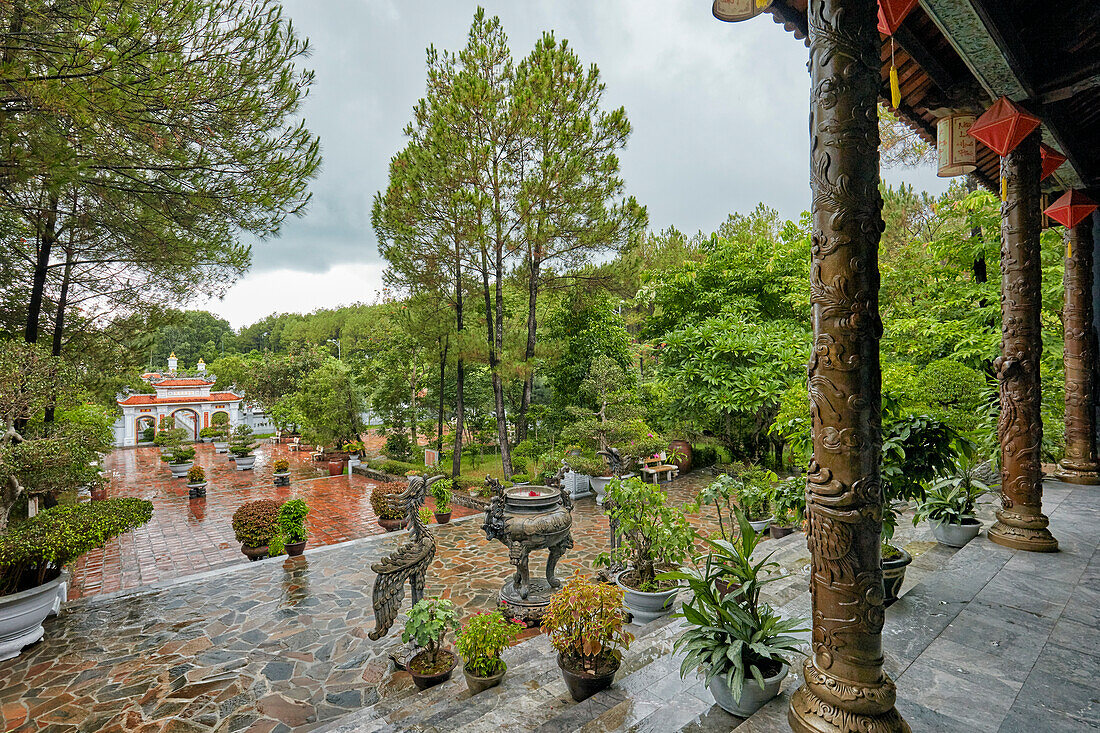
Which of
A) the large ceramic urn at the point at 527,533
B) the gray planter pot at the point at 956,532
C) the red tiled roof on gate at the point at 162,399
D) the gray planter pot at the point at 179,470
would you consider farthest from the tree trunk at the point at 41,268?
the red tiled roof on gate at the point at 162,399

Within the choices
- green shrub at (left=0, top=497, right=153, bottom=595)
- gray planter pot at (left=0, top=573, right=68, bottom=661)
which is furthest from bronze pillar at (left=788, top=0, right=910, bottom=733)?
gray planter pot at (left=0, top=573, right=68, bottom=661)

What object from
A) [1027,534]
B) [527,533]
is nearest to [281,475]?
[527,533]

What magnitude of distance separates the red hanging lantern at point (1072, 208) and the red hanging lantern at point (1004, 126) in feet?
8.28

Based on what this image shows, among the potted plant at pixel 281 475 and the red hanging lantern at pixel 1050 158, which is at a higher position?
the red hanging lantern at pixel 1050 158

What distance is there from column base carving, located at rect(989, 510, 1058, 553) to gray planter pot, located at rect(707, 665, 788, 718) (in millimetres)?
3288

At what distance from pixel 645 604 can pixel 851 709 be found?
2.89 meters

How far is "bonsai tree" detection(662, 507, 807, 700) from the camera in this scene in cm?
236

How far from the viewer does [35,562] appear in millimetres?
5199

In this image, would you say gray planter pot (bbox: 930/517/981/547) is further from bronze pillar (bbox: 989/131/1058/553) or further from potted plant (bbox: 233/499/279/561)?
potted plant (bbox: 233/499/279/561)

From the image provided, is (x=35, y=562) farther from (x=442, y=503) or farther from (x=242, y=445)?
(x=242, y=445)

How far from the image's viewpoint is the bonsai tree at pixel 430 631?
4.05 metres

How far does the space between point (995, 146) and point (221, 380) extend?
117ft

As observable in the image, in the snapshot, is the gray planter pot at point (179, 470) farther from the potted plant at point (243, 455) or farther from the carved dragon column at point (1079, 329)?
the carved dragon column at point (1079, 329)

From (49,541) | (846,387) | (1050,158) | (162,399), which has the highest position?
(1050,158)
